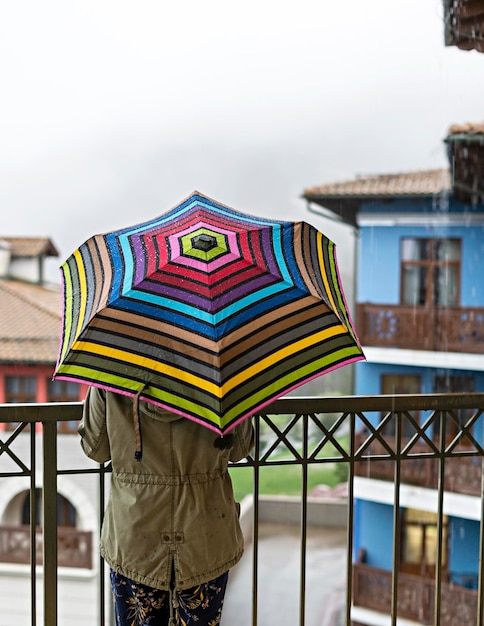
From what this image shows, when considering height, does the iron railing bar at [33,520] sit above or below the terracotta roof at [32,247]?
below

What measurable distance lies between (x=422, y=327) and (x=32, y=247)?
7831 mm

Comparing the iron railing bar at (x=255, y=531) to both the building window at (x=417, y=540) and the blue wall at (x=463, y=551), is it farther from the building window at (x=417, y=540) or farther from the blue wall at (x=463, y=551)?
the blue wall at (x=463, y=551)

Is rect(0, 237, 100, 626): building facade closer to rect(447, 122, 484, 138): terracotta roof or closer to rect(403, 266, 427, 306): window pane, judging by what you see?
rect(403, 266, 427, 306): window pane

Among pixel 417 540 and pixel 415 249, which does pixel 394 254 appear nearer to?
pixel 415 249

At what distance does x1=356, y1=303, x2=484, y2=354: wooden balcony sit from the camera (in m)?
7.69

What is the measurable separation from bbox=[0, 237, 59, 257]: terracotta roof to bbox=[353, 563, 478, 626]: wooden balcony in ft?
25.6

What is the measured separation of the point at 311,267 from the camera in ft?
3.40

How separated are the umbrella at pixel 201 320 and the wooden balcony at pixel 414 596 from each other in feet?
22.4

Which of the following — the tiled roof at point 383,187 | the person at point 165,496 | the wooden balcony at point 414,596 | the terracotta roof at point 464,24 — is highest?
the tiled roof at point 383,187

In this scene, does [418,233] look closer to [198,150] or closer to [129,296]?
[129,296]

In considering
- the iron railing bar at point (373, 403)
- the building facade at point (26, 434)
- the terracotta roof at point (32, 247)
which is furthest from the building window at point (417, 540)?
the terracotta roof at point (32, 247)

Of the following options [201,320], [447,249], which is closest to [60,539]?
[447,249]

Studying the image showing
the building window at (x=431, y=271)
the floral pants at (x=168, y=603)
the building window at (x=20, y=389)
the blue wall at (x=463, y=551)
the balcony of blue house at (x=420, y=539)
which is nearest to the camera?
the floral pants at (x=168, y=603)

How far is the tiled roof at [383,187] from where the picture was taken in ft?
25.8
